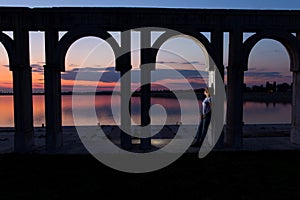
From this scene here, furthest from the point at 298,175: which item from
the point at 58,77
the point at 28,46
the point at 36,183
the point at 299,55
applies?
the point at 28,46

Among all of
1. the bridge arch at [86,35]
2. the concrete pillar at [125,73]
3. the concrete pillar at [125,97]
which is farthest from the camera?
the concrete pillar at [125,97]

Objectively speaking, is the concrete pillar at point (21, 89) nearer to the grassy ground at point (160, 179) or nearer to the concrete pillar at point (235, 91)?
the grassy ground at point (160, 179)

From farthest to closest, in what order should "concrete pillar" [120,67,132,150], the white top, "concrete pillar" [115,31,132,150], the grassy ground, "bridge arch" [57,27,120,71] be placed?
the white top, "concrete pillar" [120,67,132,150], "concrete pillar" [115,31,132,150], "bridge arch" [57,27,120,71], the grassy ground

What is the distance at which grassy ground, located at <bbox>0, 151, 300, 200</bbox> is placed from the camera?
19.0 feet

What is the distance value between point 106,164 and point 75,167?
1.03 meters

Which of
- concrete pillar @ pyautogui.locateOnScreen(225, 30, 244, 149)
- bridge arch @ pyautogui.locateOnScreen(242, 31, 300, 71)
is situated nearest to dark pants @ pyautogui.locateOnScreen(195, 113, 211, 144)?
concrete pillar @ pyautogui.locateOnScreen(225, 30, 244, 149)

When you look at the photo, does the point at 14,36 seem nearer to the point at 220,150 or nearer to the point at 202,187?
the point at 202,187

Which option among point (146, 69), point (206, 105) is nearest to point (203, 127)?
point (206, 105)

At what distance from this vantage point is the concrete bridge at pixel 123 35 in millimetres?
9430

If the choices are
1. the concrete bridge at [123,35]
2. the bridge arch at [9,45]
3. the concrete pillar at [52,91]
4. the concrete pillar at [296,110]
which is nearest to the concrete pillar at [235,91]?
the concrete bridge at [123,35]

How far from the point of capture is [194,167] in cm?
769

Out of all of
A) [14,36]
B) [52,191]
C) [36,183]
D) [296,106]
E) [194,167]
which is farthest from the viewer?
[296,106]

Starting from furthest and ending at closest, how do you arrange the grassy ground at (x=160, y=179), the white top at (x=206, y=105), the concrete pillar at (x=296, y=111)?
the concrete pillar at (x=296, y=111) < the white top at (x=206, y=105) < the grassy ground at (x=160, y=179)

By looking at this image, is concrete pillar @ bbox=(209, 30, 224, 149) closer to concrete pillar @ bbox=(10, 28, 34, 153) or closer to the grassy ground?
the grassy ground
